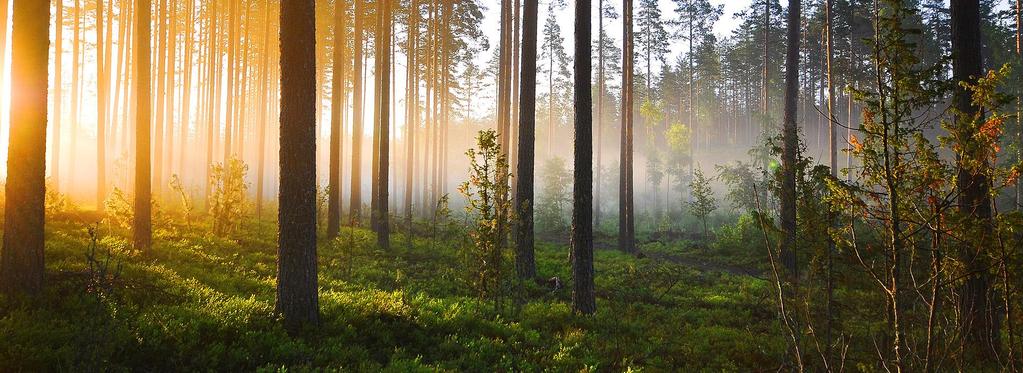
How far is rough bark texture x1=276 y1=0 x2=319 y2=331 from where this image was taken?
22.1ft

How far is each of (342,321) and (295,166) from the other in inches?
98.9

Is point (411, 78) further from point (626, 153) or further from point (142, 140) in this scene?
point (142, 140)

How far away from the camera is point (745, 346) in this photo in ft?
25.8

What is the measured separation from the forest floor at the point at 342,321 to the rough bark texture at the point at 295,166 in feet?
1.64

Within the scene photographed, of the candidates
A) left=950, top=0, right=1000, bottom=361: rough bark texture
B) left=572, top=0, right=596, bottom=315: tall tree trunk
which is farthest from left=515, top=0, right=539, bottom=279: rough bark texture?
left=950, top=0, right=1000, bottom=361: rough bark texture

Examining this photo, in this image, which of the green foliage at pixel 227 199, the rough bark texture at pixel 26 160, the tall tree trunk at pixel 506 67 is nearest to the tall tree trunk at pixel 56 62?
the green foliage at pixel 227 199

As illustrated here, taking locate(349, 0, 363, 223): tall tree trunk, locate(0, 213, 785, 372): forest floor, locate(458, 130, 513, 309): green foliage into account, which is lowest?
locate(0, 213, 785, 372): forest floor

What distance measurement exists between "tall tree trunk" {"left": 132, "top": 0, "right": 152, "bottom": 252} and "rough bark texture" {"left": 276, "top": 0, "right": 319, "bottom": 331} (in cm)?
644

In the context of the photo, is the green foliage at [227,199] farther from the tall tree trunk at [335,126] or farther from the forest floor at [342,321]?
the tall tree trunk at [335,126]

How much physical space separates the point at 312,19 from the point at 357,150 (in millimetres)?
14324

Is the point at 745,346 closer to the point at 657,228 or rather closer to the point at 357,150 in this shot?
the point at 357,150

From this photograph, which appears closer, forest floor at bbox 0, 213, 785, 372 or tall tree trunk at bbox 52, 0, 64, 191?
forest floor at bbox 0, 213, 785, 372

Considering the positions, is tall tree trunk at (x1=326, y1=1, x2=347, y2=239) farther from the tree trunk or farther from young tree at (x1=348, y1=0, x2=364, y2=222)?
the tree trunk

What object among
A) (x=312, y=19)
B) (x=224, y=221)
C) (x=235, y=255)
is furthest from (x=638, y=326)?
(x=224, y=221)
